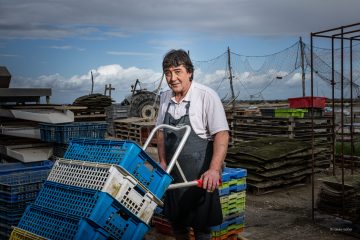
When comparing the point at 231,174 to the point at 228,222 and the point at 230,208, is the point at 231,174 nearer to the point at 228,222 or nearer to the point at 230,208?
the point at 230,208

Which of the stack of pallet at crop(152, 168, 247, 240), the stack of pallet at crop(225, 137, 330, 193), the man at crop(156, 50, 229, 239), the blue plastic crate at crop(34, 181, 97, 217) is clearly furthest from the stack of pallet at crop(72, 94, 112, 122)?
the blue plastic crate at crop(34, 181, 97, 217)

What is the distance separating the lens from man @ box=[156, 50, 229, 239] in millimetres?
3414

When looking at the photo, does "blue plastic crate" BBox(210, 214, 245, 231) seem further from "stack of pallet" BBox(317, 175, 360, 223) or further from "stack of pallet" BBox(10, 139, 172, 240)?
"stack of pallet" BBox(10, 139, 172, 240)

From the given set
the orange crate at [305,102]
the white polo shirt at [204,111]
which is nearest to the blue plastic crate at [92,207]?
the white polo shirt at [204,111]

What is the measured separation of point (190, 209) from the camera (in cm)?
351

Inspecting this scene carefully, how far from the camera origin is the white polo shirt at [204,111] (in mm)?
3413

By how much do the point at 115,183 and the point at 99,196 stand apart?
0.14 m

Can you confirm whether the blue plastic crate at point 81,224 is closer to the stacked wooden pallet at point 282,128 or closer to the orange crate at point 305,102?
the stacked wooden pallet at point 282,128

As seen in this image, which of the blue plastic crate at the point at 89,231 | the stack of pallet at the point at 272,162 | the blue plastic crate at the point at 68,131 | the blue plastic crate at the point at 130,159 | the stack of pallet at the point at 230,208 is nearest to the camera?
the blue plastic crate at the point at 89,231

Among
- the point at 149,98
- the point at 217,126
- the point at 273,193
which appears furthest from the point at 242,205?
the point at 149,98

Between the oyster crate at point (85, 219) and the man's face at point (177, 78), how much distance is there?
1.17 metres

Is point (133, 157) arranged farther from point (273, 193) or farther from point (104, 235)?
point (273, 193)

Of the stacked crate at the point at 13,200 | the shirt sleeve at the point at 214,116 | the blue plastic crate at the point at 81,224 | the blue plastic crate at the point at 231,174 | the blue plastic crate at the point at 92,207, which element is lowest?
the stacked crate at the point at 13,200

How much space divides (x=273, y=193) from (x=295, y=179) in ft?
2.67
